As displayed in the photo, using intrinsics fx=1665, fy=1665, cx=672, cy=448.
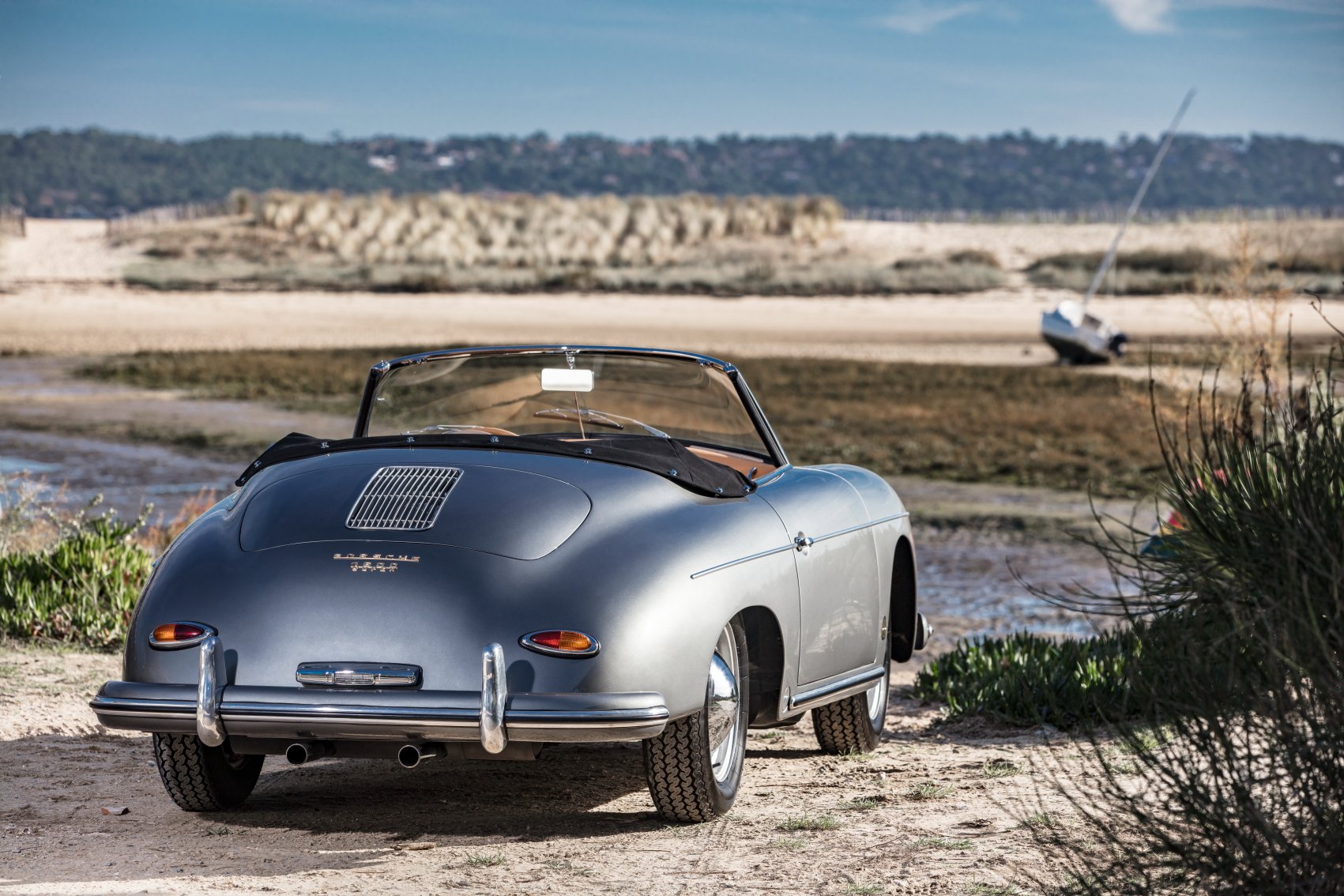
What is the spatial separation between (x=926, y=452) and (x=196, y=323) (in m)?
26.4

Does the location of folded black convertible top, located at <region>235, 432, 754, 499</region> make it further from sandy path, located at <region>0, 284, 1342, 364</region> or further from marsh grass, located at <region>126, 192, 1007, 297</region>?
marsh grass, located at <region>126, 192, 1007, 297</region>

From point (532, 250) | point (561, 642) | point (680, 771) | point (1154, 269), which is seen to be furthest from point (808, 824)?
point (532, 250)

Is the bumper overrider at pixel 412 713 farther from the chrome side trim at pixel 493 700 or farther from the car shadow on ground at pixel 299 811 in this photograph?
the car shadow on ground at pixel 299 811

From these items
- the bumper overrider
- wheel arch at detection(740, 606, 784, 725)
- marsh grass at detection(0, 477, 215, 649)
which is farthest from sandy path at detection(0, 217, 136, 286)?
the bumper overrider

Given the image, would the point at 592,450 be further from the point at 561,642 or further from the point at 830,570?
the point at 830,570

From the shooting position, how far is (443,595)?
15.9 feet

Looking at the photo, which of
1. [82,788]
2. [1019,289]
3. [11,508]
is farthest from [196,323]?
[82,788]

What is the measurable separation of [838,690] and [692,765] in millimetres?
1100

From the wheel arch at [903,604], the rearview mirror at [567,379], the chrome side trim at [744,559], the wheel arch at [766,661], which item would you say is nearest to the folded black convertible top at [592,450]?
the chrome side trim at [744,559]

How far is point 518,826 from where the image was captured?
5.61 m

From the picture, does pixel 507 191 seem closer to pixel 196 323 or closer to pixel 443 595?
pixel 196 323

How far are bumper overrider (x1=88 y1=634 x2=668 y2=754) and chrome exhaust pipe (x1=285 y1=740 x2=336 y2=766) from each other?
5cm

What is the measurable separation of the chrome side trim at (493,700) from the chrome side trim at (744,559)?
2.33 ft

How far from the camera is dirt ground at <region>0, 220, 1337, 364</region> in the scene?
1522 inches
